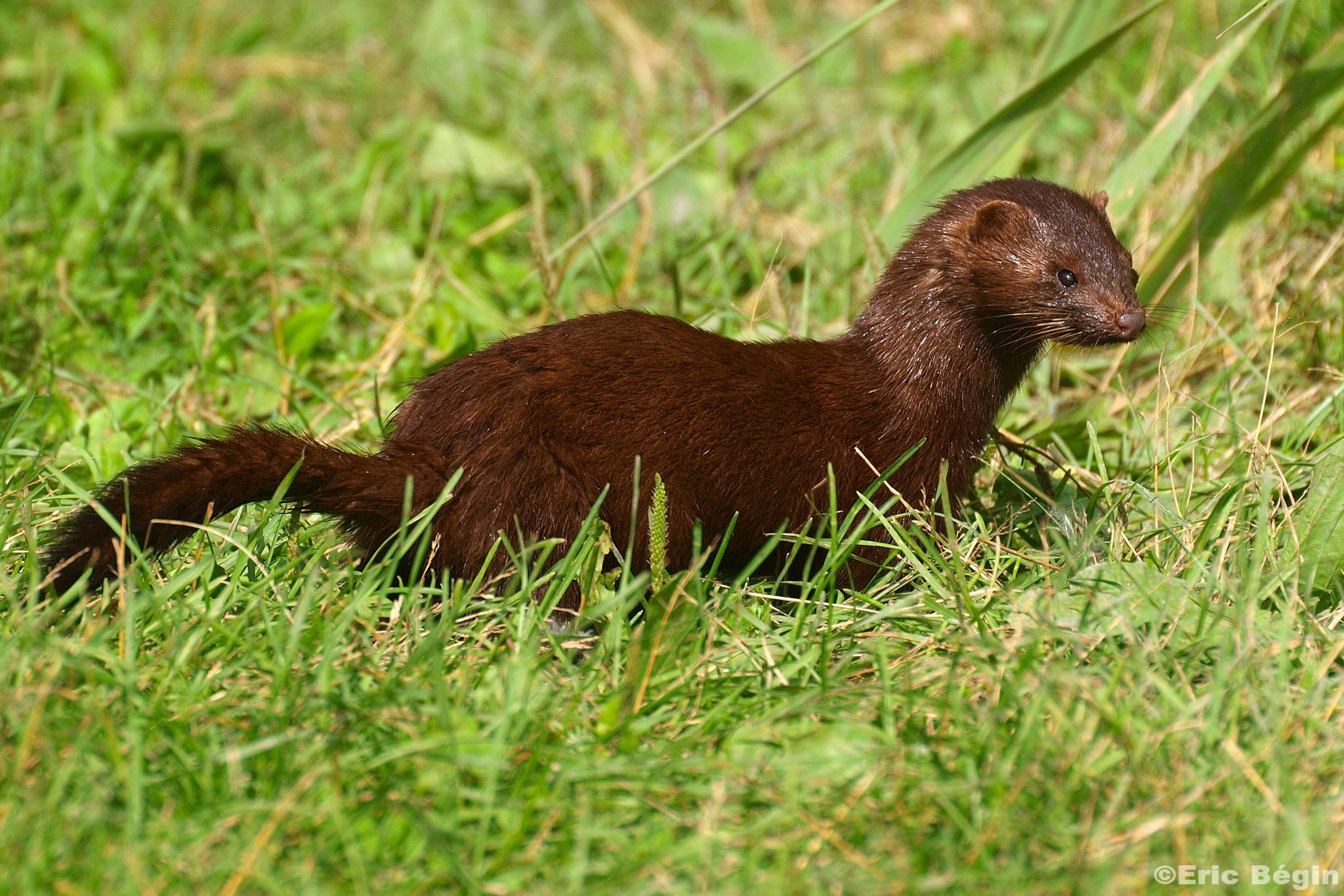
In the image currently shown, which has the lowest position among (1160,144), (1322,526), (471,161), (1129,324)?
(1322,526)

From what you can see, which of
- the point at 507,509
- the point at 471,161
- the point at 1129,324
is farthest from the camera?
the point at 471,161

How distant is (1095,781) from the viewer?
8.14ft

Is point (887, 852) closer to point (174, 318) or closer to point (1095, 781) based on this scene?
point (1095, 781)

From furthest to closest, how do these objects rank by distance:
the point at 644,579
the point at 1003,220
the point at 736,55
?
the point at 736,55
the point at 1003,220
the point at 644,579

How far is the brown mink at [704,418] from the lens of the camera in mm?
3006

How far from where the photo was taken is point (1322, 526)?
10.6ft

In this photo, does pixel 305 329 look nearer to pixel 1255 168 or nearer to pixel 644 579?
pixel 644 579

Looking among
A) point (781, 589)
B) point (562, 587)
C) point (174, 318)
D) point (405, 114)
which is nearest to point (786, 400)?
point (781, 589)

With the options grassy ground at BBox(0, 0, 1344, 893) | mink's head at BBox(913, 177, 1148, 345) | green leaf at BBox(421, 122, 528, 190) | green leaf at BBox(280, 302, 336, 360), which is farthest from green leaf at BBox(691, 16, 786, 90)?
mink's head at BBox(913, 177, 1148, 345)

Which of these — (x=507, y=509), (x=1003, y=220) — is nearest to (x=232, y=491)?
(x=507, y=509)

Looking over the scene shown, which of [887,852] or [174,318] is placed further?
[174,318]

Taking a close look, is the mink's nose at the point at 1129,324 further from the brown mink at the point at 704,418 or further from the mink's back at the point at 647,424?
the mink's back at the point at 647,424

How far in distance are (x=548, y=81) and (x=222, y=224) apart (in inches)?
81.6

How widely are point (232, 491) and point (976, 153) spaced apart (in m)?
2.80
